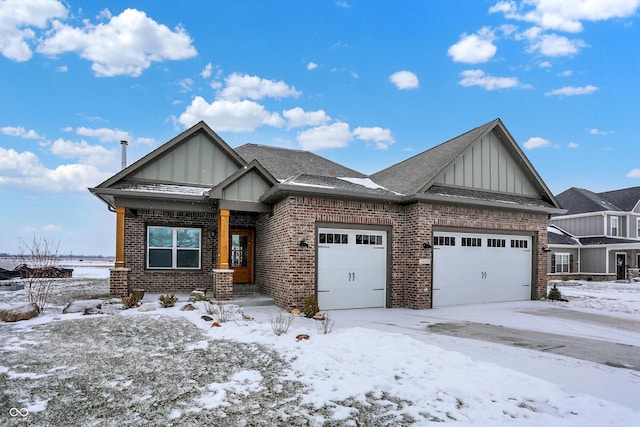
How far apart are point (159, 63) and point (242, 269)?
1055 centimetres

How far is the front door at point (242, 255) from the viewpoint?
45.7 ft

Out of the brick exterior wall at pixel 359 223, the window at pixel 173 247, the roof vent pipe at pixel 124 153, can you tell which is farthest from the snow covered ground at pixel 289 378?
the roof vent pipe at pixel 124 153

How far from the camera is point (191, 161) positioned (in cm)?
1295

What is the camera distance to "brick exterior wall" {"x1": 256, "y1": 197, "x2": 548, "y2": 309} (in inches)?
403

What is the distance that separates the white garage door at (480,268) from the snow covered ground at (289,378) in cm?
413

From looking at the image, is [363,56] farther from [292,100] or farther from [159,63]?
[159,63]

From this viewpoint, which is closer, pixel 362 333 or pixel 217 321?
pixel 362 333

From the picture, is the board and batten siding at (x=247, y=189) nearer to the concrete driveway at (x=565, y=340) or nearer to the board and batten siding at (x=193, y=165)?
the board and batten siding at (x=193, y=165)

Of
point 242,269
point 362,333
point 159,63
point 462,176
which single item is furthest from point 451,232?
point 159,63

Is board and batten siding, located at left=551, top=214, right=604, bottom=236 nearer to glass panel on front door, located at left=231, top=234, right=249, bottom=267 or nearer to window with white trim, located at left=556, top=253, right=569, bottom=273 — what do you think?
window with white trim, located at left=556, top=253, right=569, bottom=273

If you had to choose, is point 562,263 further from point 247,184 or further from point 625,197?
point 247,184

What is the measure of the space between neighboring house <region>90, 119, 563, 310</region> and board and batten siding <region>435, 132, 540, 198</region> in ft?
0.14

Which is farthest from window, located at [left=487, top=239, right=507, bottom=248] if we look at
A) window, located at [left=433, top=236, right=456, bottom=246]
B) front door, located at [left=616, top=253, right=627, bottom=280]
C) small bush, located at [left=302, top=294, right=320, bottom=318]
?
front door, located at [left=616, top=253, right=627, bottom=280]

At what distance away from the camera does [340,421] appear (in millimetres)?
3793
